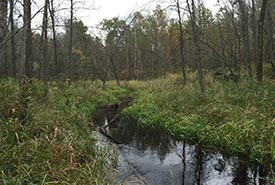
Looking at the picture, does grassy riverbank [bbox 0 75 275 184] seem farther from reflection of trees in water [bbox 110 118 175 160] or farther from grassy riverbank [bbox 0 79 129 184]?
reflection of trees in water [bbox 110 118 175 160]

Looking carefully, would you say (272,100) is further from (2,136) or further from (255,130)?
(2,136)

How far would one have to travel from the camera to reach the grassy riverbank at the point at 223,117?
756 cm

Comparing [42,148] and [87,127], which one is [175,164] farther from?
[42,148]

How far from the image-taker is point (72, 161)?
4.86 m

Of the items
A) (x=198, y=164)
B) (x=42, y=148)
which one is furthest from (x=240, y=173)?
(x=42, y=148)

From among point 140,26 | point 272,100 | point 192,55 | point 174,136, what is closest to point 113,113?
point 174,136

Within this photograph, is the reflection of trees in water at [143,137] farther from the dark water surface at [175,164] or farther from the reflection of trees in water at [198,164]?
the reflection of trees in water at [198,164]

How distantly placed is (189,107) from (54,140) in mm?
7395

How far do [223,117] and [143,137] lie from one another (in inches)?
106

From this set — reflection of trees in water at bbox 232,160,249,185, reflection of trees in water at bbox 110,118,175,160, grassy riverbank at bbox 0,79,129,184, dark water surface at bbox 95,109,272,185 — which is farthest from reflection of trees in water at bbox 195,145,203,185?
grassy riverbank at bbox 0,79,129,184

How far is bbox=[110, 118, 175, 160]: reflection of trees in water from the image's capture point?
9178 millimetres

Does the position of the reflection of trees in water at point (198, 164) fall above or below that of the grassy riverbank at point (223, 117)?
below

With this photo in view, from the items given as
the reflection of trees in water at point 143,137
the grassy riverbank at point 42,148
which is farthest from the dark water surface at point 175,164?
the grassy riverbank at point 42,148

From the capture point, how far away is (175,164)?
7.57 meters
